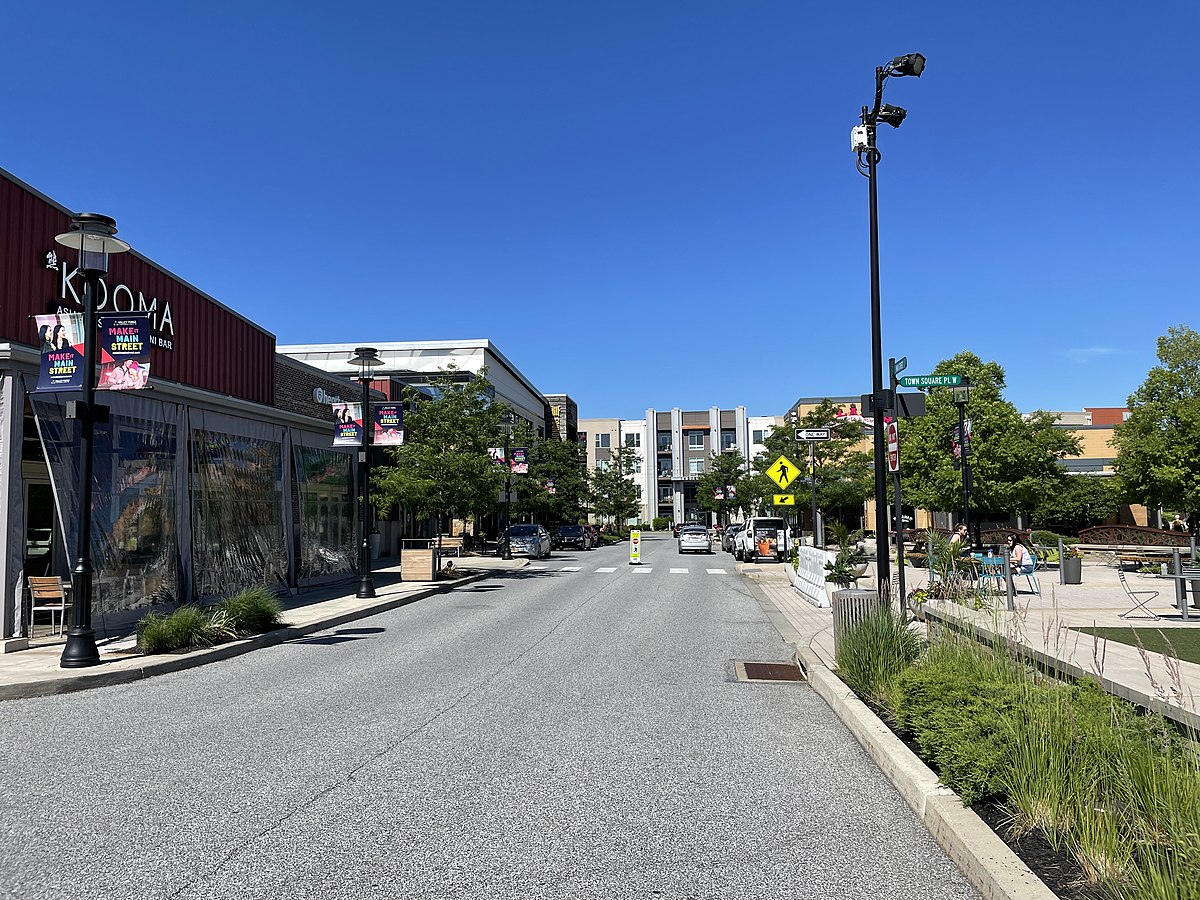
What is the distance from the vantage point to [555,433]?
92.4m

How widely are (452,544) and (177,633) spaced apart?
36130 millimetres

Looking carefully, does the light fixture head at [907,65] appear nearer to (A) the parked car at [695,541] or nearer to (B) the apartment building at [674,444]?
(A) the parked car at [695,541]

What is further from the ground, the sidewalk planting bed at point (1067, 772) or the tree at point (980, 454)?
the tree at point (980, 454)

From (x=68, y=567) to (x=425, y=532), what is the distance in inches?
1184

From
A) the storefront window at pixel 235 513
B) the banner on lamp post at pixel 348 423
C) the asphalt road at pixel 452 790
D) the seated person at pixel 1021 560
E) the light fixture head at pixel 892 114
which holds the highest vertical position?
the light fixture head at pixel 892 114

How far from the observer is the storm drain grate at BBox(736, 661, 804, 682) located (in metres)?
10.4

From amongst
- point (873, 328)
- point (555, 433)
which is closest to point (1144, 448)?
point (873, 328)

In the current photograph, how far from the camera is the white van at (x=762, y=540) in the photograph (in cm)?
3725

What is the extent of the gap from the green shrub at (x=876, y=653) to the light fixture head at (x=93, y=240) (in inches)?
386

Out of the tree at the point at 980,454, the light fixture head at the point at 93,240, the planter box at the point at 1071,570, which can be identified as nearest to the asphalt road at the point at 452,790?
the light fixture head at the point at 93,240

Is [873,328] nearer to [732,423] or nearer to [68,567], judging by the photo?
[68,567]

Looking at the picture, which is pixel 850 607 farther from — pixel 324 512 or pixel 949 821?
pixel 324 512

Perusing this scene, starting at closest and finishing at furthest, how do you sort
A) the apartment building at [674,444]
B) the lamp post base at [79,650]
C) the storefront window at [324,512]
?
the lamp post base at [79,650] → the storefront window at [324,512] → the apartment building at [674,444]

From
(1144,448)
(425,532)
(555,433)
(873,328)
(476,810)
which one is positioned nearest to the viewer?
(476,810)
